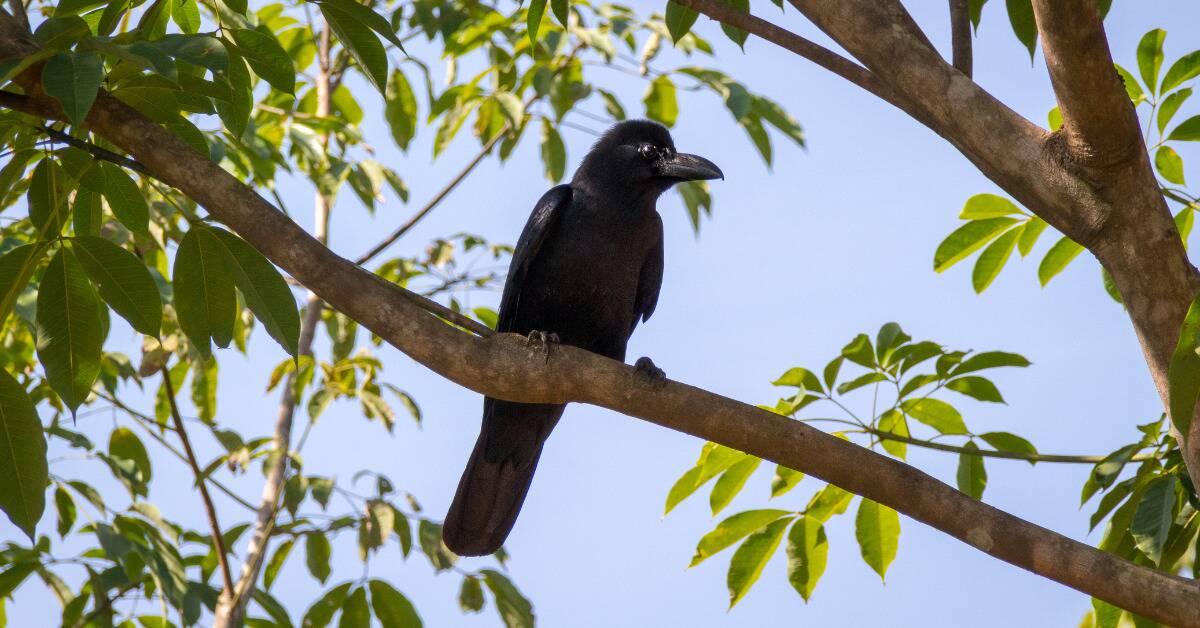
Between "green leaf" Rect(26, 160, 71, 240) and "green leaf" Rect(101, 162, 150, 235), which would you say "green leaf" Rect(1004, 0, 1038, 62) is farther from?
"green leaf" Rect(26, 160, 71, 240)

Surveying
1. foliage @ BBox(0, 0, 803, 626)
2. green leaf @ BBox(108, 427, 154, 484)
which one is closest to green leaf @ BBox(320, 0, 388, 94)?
foliage @ BBox(0, 0, 803, 626)

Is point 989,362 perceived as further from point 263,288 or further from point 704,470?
point 263,288

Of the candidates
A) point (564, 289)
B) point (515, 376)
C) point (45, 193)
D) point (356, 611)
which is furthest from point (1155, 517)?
point (356, 611)

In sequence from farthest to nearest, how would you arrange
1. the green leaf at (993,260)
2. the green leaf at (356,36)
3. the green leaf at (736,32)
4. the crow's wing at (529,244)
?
1. the crow's wing at (529,244)
2. the green leaf at (993,260)
3. the green leaf at (736,32)
4. the green leaf at (356,36)

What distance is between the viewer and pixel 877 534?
10.3 ft

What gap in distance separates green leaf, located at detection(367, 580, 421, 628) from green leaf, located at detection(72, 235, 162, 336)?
228 centimetres

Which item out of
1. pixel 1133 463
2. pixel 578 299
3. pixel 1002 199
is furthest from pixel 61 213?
pixel 1133 463

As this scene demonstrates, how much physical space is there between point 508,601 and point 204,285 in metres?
2.52

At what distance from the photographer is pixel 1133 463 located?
304 centimetres

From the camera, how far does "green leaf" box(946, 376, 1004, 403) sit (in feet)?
10.6

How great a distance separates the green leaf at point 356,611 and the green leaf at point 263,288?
7.16ft

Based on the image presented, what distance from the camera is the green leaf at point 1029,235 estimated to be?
331 cm

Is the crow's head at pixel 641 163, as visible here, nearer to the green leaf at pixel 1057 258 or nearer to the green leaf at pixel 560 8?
the green leaf at pixel 1057 258

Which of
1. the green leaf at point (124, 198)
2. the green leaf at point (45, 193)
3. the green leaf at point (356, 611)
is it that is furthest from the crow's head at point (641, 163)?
the green leaf at point (45, 193)
